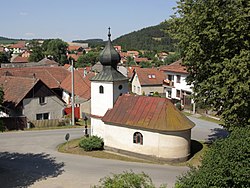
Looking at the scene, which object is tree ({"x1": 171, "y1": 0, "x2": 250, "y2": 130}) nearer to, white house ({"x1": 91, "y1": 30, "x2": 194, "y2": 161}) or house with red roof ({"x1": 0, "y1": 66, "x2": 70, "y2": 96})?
white house ({"x1": 91, "y1": 30, "x2": 194, "y2": 161})

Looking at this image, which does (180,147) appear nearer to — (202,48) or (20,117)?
(202,48)

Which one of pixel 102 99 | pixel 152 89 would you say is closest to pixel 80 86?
pixel 152 89

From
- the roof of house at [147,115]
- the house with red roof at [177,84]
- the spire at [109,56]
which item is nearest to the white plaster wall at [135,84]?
the house with red roof at [177,84]

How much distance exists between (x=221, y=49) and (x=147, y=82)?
1415 inches

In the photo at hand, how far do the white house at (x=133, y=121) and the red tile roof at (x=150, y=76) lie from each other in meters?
28.5

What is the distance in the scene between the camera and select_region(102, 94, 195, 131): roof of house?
79.9 ft

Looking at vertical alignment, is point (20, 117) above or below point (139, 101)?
below

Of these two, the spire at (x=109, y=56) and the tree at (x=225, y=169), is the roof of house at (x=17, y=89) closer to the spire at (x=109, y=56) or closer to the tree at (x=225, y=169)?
the spire at (x=109, y=56)

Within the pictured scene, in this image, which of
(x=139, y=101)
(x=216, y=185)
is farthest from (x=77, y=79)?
(x=216, y=185)

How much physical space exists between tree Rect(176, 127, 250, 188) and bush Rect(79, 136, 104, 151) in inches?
587

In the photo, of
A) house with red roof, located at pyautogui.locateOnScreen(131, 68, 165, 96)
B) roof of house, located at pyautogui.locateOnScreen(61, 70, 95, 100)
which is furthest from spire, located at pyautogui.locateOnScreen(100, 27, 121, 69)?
house with red roof, located at pyautogui.locateOnScreen(131, 68, 165, 96)

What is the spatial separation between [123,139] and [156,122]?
11.0 feet

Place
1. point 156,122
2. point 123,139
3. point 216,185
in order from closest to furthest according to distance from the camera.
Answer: point 216,185, point 156,122, point 123,139

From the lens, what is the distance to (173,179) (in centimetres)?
2089
